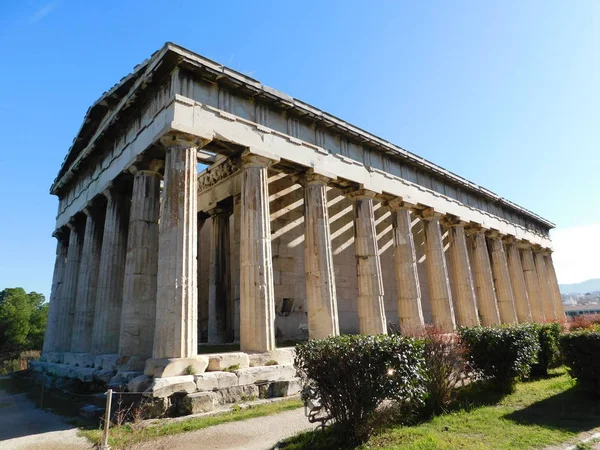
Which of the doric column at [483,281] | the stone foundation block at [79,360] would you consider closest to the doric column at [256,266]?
the stone foundation block at [79,360]

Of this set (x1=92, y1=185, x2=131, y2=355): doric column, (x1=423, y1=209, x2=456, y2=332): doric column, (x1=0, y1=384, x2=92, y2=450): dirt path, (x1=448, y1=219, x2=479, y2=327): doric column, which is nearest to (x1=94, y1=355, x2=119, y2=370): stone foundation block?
(x1=92, y1=185, x2=131, y2=355): doric column

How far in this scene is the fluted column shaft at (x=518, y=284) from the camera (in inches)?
1010

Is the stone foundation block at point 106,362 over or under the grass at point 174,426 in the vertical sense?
over

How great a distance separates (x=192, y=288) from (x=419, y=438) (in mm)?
6216

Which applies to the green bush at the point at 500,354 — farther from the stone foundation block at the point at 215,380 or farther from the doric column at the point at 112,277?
the doric column at the point at 112,277

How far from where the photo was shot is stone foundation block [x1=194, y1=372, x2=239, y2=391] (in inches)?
343

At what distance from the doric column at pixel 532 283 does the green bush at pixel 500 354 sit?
21858mm

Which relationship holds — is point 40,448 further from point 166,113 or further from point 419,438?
point 166,113

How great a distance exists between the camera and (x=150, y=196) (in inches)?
486

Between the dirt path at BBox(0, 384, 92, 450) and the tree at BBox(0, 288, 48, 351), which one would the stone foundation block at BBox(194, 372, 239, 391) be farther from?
the tree at BBox(0, 288, 48, 351)

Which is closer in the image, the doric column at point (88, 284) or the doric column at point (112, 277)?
the doric column at point (112, 277)

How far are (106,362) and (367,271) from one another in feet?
30.4

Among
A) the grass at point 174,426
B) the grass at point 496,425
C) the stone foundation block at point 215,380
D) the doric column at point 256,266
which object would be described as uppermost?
the doric column at point 256,266

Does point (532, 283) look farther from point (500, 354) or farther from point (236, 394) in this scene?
point (236, 394)
